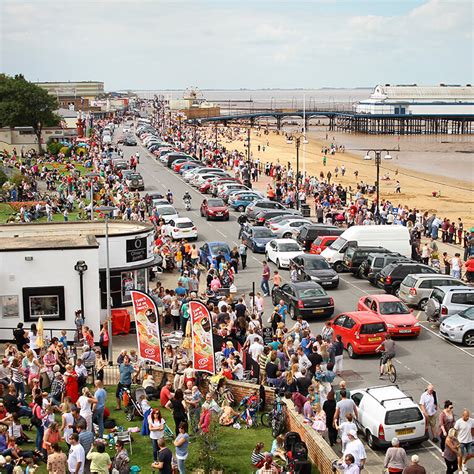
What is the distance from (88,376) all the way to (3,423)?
4.60m

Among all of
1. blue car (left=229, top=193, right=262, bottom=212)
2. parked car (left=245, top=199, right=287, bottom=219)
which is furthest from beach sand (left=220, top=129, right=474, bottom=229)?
blue car (left=229, top=193, right=262, bottom=212)

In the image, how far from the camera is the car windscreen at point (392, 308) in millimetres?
25769

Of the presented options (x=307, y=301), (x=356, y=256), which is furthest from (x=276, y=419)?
(x=356, y=256)

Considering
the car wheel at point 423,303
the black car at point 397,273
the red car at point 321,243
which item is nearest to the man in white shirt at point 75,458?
the car wheel at point 423,303

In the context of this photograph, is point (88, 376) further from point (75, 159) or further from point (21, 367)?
point (75, 159)

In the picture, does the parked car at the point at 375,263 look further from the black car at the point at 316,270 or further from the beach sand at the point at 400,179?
the beach sand at the point at 400,179

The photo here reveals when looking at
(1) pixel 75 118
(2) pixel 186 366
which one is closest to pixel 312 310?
(2) pixel 186 366

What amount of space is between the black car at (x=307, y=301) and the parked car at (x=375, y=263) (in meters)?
5.03

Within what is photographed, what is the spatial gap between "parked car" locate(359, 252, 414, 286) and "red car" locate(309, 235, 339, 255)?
3.77 meters

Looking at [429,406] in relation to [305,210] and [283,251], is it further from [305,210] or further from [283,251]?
[305,210]

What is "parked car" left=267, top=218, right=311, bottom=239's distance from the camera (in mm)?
41094

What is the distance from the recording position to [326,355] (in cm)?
2078

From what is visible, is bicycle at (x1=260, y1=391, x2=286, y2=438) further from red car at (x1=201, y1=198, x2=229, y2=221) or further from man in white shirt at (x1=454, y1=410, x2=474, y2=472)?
red car at (x1=201, y1=198, x2=229, y2=221)

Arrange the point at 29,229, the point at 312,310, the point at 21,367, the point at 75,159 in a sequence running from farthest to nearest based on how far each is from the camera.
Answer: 1. the point at 75,159
2. the point at 29,229
3. the point at 312,310
4. the point at 21,367
